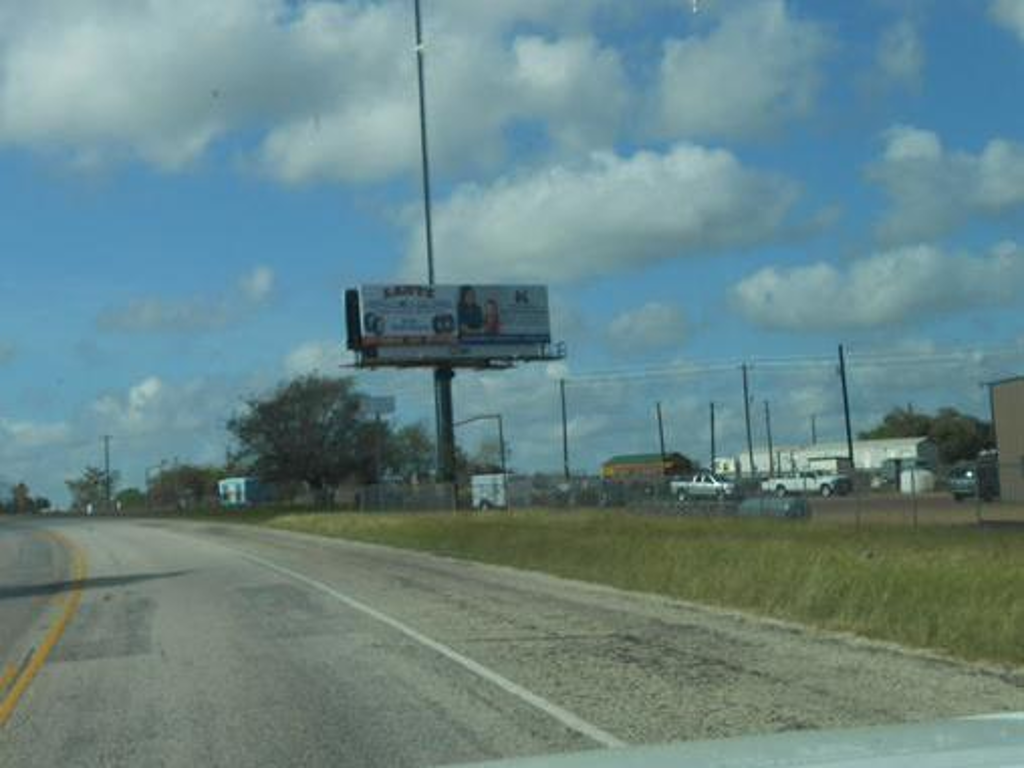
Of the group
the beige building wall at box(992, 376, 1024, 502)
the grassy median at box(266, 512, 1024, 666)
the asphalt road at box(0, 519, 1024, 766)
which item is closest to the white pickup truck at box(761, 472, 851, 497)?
the beige building wall at box(992, 376, 1024, 502)

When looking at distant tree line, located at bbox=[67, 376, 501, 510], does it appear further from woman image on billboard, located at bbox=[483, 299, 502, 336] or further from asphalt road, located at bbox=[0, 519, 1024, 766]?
asphalt road, located at bbox=[0, 519, 1024, 766]

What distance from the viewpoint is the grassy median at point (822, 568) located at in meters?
14.8

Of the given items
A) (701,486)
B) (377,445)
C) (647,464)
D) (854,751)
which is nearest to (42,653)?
(854,751)

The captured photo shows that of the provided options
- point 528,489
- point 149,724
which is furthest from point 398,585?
point 528,489

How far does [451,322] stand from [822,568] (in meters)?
63.3

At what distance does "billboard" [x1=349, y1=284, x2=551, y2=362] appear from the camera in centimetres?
7950

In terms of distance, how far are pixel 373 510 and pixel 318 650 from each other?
62234 millimetres

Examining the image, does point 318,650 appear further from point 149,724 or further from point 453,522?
point 453,522

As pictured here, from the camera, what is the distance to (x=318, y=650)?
14594 mm

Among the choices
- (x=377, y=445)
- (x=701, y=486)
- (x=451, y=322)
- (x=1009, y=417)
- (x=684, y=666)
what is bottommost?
(x=684, y=666)

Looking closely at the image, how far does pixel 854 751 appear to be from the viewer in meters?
5.13

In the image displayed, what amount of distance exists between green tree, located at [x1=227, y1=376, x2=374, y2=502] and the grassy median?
238ft

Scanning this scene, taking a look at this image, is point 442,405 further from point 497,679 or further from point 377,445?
point 497,679

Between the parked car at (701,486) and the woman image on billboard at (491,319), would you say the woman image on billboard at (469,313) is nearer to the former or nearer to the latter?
the woman image on billboard at (491,319)
